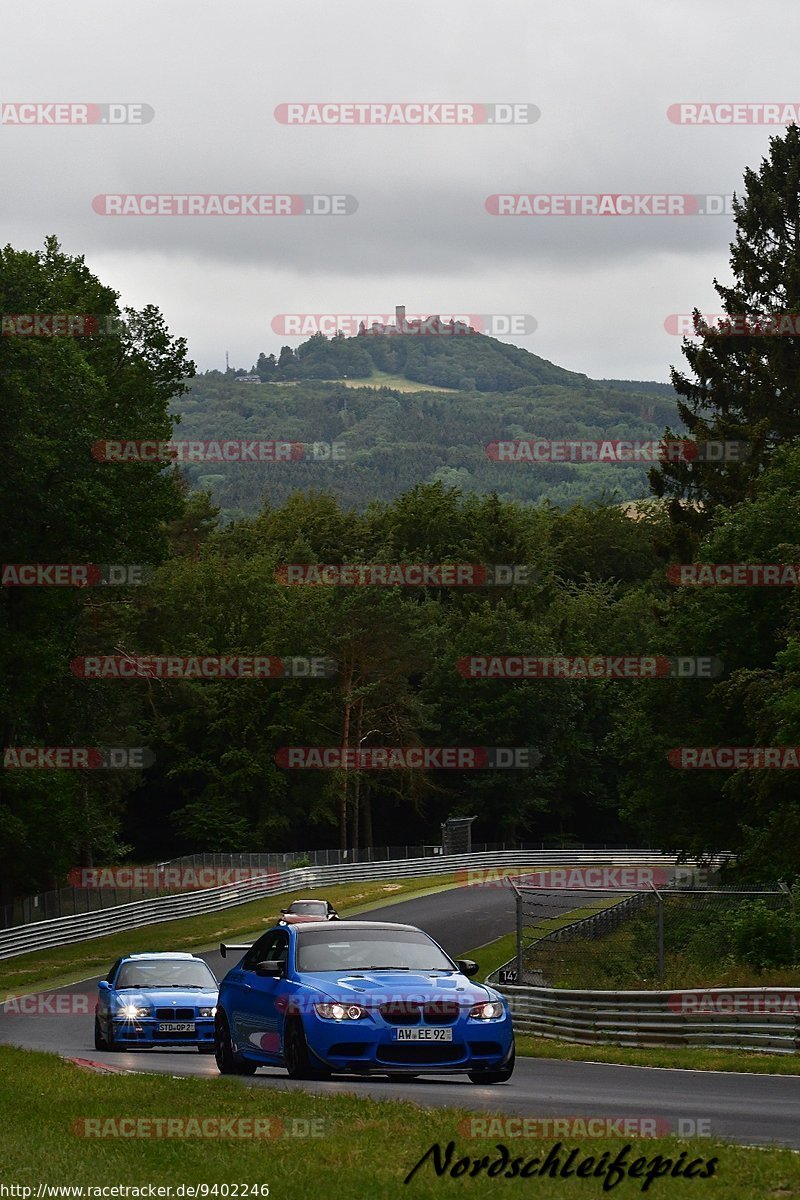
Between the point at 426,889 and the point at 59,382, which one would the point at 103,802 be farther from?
the point at 59,382

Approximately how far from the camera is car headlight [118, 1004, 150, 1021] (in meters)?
21.9

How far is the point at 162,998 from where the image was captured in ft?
72.1

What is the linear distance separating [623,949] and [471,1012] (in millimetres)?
15743

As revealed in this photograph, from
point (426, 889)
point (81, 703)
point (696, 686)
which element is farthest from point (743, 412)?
point (81, 703)

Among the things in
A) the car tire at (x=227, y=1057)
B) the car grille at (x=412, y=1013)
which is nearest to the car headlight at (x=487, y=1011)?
the car grille at (x=412, y=1013)

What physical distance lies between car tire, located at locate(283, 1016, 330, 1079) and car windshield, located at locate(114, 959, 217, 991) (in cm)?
819

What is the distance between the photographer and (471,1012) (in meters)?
14.2

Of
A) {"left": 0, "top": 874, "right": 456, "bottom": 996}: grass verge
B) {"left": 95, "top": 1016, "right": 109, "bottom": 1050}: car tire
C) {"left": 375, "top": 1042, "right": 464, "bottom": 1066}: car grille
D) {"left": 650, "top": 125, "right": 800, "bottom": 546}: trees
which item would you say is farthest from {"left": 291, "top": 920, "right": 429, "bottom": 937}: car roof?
{"left": 650, "top": 125, "right": 800, "bottom": 546}: trees

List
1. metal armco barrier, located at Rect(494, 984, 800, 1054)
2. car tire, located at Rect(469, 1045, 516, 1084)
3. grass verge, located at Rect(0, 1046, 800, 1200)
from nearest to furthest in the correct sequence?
grass verge, located at Rect(0, 1046, 800, 1200) → car tire, located at Rect(469, 1045, 516, 1084) → metal armco barrier, located at Rect(494, 984, 800, 1054)

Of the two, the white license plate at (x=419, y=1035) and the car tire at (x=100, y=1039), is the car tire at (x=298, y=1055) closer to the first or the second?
the white license plate at (x=419, y=1035)

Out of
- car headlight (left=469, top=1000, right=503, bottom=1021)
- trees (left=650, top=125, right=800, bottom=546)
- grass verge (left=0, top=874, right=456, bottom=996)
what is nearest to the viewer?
car headlight (left=469, top=1000, right=503, bottom=1021)

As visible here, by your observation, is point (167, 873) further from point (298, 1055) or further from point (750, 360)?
point (298, 1055)

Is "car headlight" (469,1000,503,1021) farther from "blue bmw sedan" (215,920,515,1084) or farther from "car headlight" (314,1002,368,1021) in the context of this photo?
"car headlight" (314,1002,368,1021)

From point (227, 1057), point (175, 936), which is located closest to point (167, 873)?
point (175, 936)
